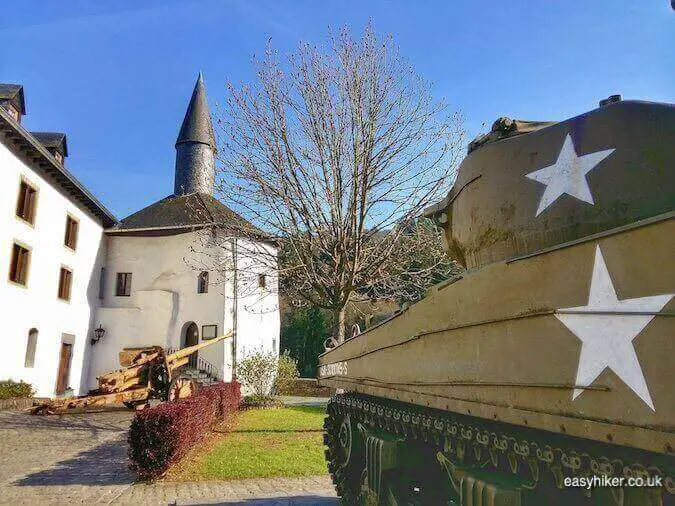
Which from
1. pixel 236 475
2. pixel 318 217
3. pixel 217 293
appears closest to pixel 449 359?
pixel 236 475

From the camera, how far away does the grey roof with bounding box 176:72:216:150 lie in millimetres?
33562

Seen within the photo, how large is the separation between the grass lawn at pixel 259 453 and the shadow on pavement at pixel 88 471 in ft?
3.24

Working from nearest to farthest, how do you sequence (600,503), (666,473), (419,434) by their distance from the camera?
1. (666,473)
2. (600,503)
3. (419,434)

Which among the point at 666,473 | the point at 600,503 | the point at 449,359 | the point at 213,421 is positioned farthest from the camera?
the point at 213,421

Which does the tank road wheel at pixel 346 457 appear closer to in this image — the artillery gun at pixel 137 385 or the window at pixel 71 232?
the artillery gun at pixel 137 385

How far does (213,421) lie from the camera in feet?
43.4

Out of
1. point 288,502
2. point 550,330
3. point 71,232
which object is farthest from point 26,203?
point 550,330

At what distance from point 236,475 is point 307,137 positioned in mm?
8498

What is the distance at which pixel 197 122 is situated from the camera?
34.2 metres

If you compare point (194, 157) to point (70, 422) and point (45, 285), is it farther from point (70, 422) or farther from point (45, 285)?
point (70, 422)

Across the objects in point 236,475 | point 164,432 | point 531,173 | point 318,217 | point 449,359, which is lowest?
point 236,475

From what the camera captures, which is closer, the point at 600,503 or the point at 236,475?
the point at 600,503

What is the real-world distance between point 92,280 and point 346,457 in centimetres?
2310

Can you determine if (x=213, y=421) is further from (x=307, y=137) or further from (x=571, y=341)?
(x=571, y=341)
